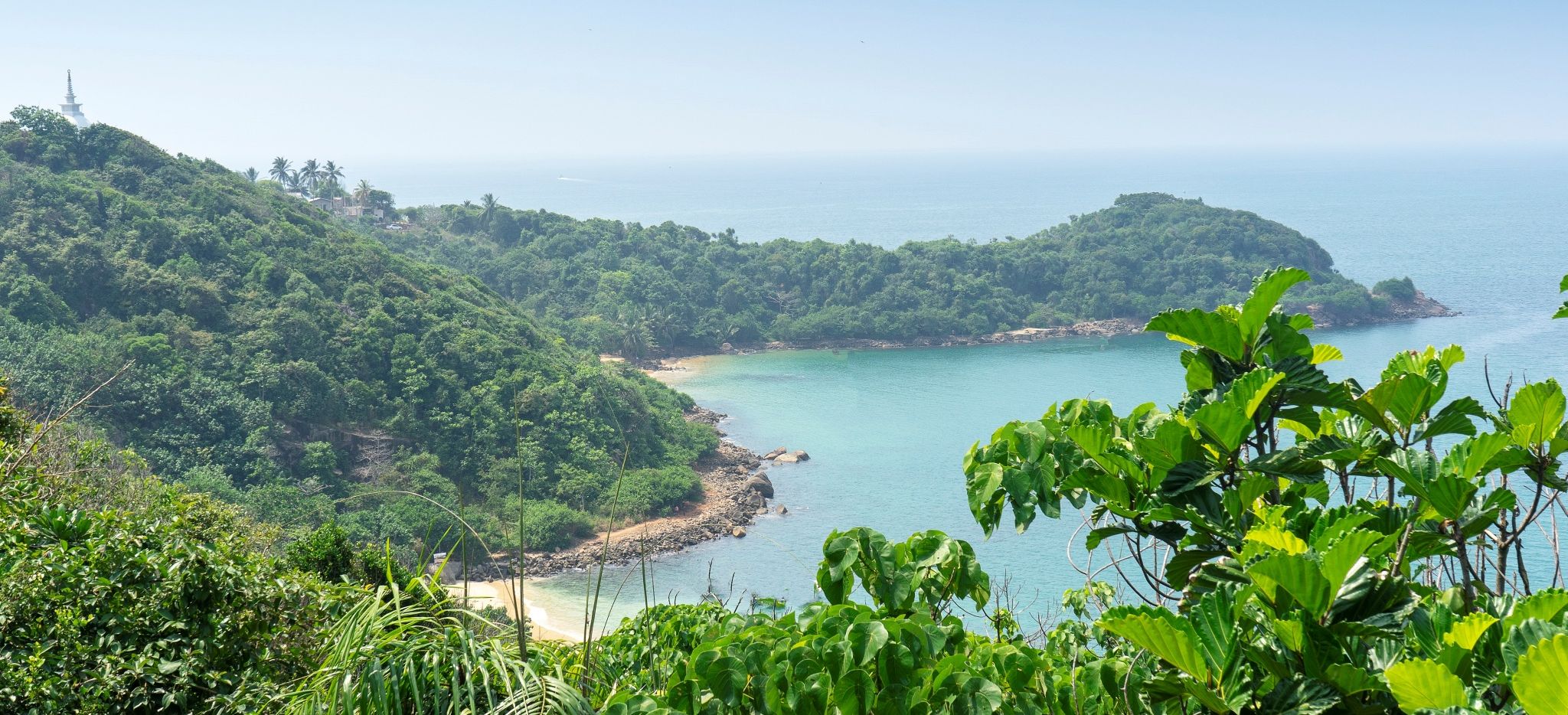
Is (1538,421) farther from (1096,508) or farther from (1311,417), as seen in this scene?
(1096,508)

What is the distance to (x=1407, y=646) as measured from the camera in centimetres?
128

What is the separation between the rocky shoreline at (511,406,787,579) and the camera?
21.0 metres

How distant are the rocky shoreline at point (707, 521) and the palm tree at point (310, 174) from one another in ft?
95.0

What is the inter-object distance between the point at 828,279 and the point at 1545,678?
4474 centimetres

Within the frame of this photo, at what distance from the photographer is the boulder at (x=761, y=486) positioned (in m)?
25.6

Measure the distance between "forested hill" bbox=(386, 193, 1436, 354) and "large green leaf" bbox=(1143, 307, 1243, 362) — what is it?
1479 inches

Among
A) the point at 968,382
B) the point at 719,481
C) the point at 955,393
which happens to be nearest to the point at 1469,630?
the point at 719,481

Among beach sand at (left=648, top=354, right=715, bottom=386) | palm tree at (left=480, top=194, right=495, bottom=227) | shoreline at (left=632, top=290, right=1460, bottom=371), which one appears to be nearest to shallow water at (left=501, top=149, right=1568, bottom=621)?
beach sand at (left=648, top=354, right=715, bottom=386)

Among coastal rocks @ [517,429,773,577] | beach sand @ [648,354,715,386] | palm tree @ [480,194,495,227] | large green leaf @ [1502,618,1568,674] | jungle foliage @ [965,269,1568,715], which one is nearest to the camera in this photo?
large green leaf @ [1502,618,1568,674]

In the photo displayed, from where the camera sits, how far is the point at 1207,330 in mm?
1701

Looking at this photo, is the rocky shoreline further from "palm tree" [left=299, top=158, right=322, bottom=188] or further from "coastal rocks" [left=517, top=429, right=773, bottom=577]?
"palm tree" [left=299, top=158, right=322, bottom=188]

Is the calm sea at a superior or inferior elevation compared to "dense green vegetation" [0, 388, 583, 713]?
inferior

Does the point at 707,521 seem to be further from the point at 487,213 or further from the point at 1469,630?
the point at 487,213

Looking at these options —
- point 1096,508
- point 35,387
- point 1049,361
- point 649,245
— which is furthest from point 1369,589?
point 649,245
